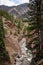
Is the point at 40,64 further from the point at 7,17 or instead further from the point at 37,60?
the point at 7,17

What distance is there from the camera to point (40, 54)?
7668 mm

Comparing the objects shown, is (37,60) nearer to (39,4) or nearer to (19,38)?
(39,4)

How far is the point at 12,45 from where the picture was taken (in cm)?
2694

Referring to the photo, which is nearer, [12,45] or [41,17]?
[41,17]

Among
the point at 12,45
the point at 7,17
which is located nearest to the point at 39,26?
the point at 12,45

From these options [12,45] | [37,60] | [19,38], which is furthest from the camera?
[19,38]

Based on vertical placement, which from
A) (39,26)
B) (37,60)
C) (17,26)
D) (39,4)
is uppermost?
(39,4)

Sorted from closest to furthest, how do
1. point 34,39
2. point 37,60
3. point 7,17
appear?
point 37,60, point 34,39, point 7,17

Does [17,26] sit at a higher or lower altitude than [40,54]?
lower

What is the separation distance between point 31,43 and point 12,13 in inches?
1120

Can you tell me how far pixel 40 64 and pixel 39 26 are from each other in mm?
1219

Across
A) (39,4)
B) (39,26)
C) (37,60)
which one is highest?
(39,4)

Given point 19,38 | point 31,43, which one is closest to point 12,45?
point 19,38

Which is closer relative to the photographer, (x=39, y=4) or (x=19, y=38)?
(x=39, y=4)
